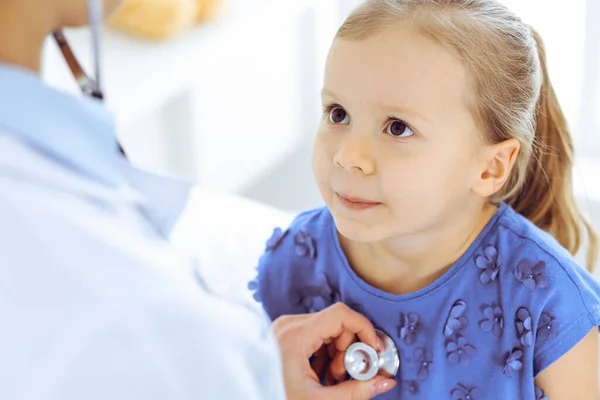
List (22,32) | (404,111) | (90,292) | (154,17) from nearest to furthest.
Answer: (90,292) < (22,32) < (404,111) < (154,17)

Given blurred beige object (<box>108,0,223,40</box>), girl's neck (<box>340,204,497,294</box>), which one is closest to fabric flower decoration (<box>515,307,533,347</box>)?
girl's neck (<box>340,204,497,294</box>)

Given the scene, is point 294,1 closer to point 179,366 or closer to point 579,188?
point 579,188

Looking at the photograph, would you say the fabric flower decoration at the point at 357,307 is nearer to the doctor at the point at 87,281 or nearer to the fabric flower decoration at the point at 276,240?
the fabric flower decoration at the point at 276,240

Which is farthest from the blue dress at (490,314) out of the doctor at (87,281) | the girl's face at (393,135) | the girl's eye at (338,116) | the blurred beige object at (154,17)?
the blurred beige object at (154,17)

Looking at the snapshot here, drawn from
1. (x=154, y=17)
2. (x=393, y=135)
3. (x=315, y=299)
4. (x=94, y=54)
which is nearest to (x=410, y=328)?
(x=315, y=299)

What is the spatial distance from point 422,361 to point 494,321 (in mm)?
104

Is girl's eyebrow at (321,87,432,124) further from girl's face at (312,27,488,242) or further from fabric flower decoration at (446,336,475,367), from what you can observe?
fabric flower decoration at (446,336,475,367)

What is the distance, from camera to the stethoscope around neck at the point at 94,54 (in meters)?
0.92

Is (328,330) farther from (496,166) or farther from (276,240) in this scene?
(496,166)

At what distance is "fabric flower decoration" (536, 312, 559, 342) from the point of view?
1148mm

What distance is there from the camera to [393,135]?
43.1 inches

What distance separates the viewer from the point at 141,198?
795 millimetres

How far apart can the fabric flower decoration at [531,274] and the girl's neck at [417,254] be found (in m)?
0.07

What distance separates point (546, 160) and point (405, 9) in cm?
32
